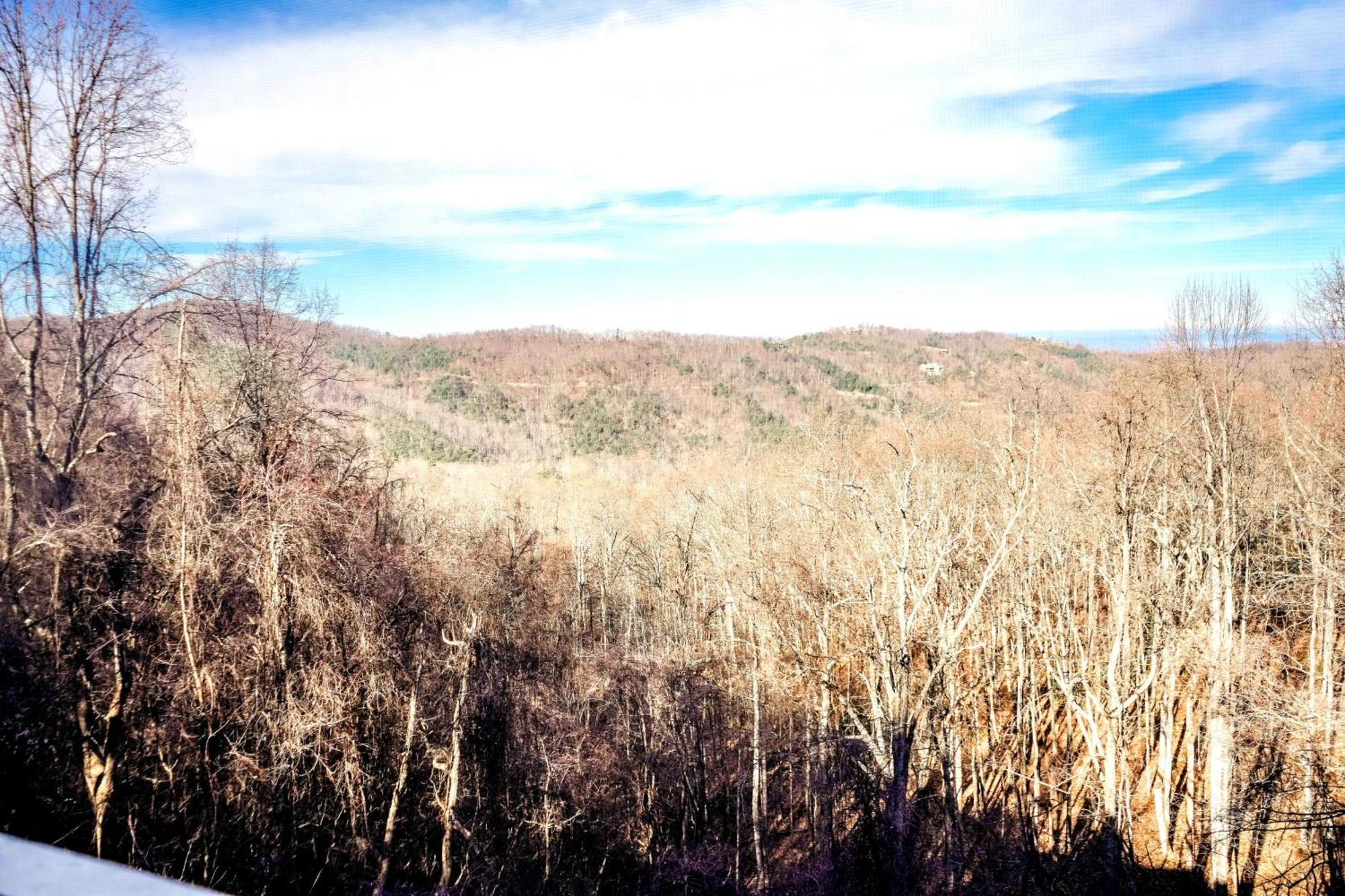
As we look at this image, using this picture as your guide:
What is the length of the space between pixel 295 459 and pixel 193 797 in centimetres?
450

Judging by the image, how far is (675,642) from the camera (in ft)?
80.6

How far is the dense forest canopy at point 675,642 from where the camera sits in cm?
843

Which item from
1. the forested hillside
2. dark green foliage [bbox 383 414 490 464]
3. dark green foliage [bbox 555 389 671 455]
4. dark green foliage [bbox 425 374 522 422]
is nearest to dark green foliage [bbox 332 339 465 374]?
the forested hillside

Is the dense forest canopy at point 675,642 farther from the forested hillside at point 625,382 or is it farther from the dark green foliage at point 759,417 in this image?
the dark green foliage at point 759,417

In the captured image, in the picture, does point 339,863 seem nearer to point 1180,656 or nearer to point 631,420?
point 1180,656

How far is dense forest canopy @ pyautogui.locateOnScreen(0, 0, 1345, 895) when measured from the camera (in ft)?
27.7

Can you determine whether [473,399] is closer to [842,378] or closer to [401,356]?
[401,356]

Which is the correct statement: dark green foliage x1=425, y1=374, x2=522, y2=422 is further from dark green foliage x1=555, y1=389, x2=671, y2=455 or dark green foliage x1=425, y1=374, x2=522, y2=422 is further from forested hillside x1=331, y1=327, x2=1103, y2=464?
dark green foliage x1=555, y1=389, x2=671, y2=455

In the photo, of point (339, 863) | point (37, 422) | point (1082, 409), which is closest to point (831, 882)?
point (339, 863)

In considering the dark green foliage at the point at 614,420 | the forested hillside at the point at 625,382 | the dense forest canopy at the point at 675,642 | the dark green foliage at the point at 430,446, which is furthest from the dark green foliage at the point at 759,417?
the dense forest canopy at the point at 675,642

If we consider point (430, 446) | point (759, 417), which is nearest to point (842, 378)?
point (759, 417)

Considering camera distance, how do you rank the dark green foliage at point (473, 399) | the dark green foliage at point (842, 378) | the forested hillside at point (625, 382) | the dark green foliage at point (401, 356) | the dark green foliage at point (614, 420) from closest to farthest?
the forested hillside at point (625, 382)
the dark green foliage at point (614, 420)
the dark green foliage at point (842, 378)
the dark green foliage at point (473, 399)
the dark green foliage at point (401, 356)

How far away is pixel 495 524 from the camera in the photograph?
1074 inches

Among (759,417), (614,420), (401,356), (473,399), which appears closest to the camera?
(759,417)
